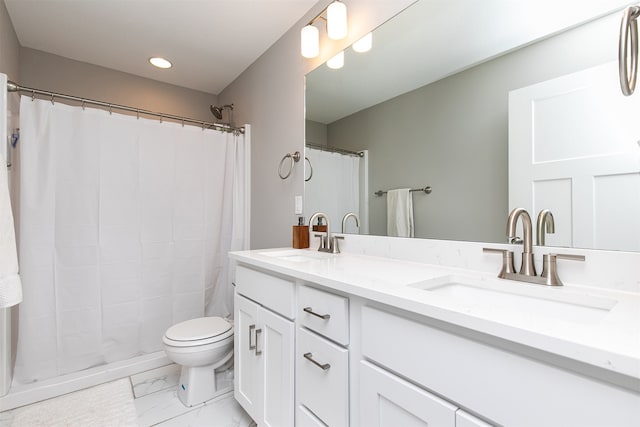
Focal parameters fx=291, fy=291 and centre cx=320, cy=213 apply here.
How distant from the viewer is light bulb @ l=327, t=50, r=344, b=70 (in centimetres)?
167

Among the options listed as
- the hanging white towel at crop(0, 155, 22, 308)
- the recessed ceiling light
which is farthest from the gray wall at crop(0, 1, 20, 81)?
the hanging white towel at crop(0, 155, 22, 308)

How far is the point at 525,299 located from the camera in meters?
0.85

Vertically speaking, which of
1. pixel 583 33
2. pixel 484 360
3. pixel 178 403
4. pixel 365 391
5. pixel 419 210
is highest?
pixel 583 33

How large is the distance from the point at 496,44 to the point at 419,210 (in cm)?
68

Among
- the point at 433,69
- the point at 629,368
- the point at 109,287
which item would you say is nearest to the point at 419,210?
the point at 433,69

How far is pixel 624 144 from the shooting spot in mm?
800

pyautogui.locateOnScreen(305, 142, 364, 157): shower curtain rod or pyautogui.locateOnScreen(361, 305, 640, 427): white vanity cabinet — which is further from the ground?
pyautogui.locateOnScreen(305, 142, 364, 157): shower curtain rod

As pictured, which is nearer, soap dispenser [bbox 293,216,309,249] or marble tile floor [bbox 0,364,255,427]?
marble tile floor [bbox 0,364,255,427]

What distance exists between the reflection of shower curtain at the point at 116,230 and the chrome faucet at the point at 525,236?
6.52 feet

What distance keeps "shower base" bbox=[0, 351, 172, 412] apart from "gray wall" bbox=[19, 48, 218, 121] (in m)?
2.14

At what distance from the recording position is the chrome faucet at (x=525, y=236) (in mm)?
901

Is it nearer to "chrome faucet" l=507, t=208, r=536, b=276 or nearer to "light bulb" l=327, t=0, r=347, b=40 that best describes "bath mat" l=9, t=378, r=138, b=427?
"chrome faucet" l=507, t=208, r=536, b=276

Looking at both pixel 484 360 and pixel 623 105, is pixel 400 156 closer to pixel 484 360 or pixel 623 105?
pixel 623 105

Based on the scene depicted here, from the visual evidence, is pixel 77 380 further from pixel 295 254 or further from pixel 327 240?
pixel 327 240
